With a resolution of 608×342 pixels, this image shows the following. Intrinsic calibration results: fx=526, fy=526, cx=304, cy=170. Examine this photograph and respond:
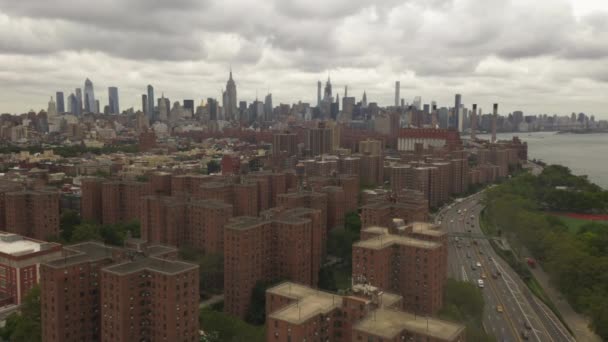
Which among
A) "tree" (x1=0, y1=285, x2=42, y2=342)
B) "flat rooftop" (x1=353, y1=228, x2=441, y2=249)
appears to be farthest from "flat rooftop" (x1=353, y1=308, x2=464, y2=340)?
"tree" (x1=0, y1=285, x2=42, y2=342)

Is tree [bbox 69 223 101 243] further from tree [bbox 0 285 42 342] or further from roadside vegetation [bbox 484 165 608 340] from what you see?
roadside vegetation [bbox 484 165 608 340]

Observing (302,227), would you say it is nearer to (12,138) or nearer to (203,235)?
(203,235)

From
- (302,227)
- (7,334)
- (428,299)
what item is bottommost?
(7,334)

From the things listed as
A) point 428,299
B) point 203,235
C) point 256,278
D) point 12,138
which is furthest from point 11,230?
point 12,138

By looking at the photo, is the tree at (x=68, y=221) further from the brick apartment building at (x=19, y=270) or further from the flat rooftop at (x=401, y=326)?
the flat rooftop at (x=401, y=326)

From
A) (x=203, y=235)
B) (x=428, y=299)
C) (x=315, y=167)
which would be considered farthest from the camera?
(x=315, y=167)

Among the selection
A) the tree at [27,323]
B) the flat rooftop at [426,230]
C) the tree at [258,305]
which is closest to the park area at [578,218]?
the flat rooftop at [426,230]
